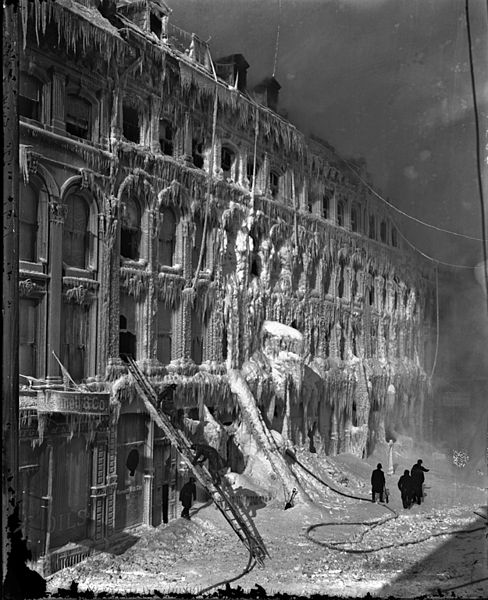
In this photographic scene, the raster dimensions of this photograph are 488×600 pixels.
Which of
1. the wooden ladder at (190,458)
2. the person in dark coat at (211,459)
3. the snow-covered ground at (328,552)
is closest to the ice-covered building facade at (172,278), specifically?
the wooden ladder at (190,458)

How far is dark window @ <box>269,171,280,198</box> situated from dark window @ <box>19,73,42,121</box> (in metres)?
5.00

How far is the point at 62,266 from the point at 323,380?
5998 mm

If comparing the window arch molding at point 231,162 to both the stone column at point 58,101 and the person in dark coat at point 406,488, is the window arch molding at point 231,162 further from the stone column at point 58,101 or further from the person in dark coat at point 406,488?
the person in dark coat at point 406,488

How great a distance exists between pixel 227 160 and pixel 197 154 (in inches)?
29.1

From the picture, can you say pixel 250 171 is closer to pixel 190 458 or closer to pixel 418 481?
pixel 190 458

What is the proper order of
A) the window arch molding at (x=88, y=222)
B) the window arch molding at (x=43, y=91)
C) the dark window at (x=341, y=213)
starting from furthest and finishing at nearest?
the dark window at (x=341, y=213), the window arch molding at (x=88, y=222), the window arch molding at (x=43, y=91)

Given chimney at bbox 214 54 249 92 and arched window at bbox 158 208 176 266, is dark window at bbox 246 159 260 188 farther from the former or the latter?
chimney at bbox 214 54 249 92

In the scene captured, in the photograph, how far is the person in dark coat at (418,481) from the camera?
33.7 feet

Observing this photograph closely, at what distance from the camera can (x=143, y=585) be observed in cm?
700

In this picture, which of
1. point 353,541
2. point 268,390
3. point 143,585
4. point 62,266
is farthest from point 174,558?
point 268,390

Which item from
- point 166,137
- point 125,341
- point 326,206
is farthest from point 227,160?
point 125,341

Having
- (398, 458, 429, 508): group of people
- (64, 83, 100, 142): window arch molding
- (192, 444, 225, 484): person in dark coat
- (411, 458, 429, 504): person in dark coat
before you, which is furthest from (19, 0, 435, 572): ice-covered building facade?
(398, 458, 429, 508): group of people

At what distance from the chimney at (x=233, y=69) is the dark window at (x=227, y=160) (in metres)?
2.05

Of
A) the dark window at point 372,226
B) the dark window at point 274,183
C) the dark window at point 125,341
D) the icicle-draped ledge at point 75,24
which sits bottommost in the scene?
the dark window at point 125,341
